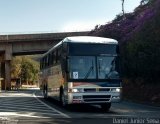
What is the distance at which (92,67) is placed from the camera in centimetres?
2012

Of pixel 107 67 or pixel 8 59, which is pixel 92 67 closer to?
pixel 107 67

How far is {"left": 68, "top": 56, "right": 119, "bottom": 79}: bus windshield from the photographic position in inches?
789

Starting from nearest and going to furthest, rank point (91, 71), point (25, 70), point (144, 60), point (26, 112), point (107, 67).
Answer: point (26, 112) → point (91, 71) → point (107, 67) → point (144, 60) → point (25, 70)

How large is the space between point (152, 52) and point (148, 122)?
14.3 metres

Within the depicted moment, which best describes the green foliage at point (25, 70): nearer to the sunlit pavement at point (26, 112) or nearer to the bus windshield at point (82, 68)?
the sunlit pavement at point (26, 112)

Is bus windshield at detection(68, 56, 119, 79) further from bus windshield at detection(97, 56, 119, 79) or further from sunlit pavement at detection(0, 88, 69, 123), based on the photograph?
sunlit pavement at detection(0, 88, 69, 123)

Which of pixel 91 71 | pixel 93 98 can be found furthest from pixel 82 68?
pixel 93 98

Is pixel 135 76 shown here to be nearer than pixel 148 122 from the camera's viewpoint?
No

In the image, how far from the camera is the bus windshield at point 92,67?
20.0m

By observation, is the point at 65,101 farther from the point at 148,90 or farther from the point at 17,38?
the point at 17,38

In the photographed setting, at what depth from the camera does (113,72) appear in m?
20.3

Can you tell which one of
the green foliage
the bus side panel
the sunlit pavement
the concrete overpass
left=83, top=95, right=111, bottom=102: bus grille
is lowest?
the sunlit pavement

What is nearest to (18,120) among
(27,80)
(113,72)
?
(113,72)

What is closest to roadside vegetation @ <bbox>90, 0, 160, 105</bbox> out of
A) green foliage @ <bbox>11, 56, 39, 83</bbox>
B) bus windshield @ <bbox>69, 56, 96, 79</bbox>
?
bus windshield @ <bbox>69, 56, 96, 79</bbox>
